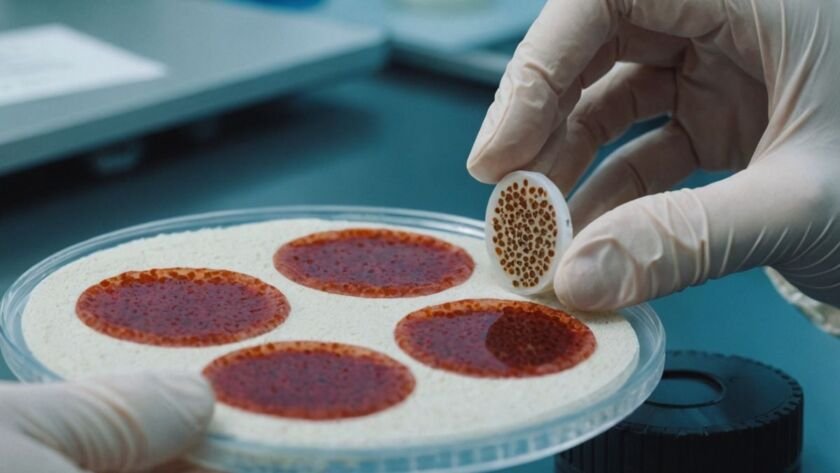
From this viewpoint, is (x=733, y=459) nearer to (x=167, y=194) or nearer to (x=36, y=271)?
(x=36, y=271)

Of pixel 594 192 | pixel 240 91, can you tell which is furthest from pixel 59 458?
pixel 240 91

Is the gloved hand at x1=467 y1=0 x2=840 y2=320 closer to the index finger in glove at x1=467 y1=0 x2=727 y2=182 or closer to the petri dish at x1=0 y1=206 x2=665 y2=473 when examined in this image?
the index finger in glove at x1=467 y1=0 x2=727 y2=182

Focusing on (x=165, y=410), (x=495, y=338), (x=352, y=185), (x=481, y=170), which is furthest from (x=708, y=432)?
(x=352, y=185)

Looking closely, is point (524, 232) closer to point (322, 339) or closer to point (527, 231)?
point (527, 231)

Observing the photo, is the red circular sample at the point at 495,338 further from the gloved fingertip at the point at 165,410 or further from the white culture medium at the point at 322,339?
the gloved fingertip at the point at 165,410

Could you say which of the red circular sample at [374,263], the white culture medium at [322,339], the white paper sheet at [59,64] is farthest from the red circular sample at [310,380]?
the white paper sheet at [59,64]

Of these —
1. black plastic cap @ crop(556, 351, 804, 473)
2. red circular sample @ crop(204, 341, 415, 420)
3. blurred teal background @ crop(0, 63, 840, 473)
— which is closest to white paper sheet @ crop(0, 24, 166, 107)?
blurred teal background @ crop(0, 63, 840, 473)
